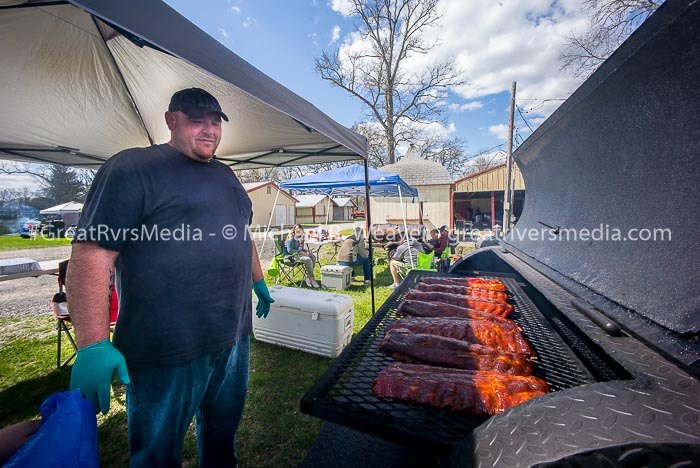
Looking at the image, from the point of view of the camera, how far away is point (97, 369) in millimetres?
1253

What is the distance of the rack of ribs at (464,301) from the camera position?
1.88 metres

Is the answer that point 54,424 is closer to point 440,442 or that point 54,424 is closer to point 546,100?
point 440,442

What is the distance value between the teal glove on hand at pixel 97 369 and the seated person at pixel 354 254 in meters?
5.72

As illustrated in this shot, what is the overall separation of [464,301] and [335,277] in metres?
4.76

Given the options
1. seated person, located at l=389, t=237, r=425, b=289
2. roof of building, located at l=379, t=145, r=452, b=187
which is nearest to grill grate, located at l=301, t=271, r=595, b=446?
seated person, located at l=389, t=237, r=425, b=289

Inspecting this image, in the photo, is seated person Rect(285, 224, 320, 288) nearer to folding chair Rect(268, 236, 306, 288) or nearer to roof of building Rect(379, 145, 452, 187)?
folding chair Rect(268, 236, 306, 288)

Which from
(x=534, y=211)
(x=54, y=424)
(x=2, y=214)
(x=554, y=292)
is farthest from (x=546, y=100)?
(x=2, y=214)

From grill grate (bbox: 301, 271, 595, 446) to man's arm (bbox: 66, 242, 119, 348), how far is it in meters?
1.01

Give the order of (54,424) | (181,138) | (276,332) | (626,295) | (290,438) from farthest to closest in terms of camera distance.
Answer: (276,332)
(290,438)
(181,138)
(626,295)
(54,424)

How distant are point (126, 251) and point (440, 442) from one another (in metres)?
1.54

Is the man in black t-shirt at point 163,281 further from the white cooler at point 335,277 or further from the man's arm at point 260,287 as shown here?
the white cooler at point 335,277

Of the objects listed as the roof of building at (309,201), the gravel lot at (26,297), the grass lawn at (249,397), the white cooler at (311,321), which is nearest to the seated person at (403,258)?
the white cooler at (311,321)

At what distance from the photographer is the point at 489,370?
50.8 inches

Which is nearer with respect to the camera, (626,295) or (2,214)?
(626,295)
